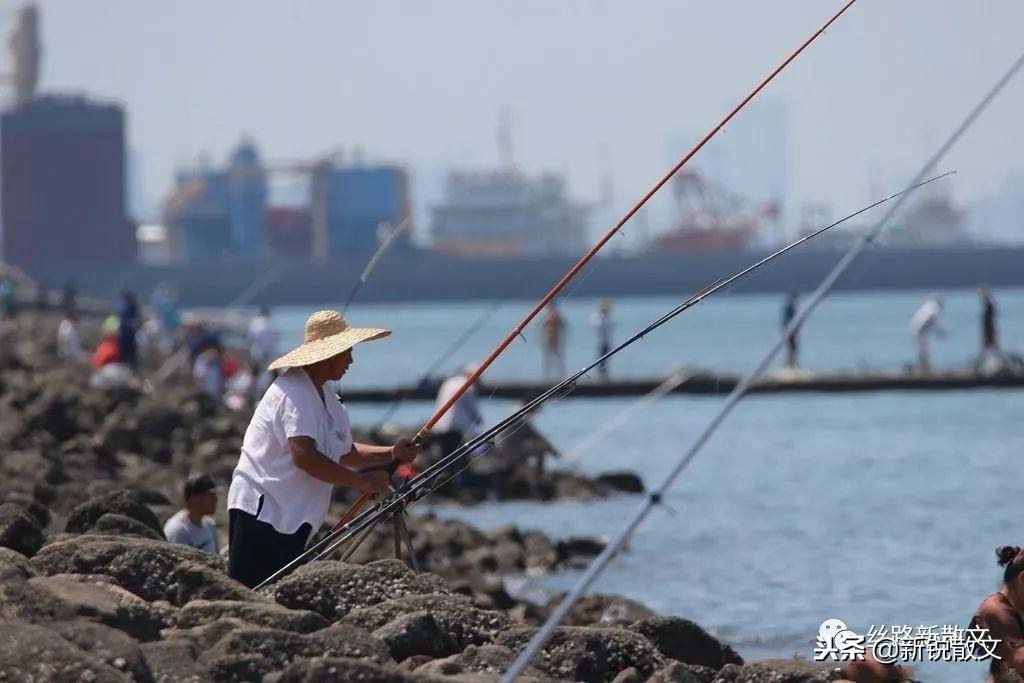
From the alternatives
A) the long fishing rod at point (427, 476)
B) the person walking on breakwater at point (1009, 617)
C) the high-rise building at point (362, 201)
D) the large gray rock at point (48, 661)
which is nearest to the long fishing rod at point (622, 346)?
the long fishing rod at point (427, 476)

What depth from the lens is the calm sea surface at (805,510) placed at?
12.6m

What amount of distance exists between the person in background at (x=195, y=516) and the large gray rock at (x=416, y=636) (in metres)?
1.90

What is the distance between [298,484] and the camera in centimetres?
615

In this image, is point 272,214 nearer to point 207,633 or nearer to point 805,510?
point 805,510

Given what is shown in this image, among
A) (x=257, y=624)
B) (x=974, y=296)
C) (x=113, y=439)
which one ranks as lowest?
(x=974, y=296)

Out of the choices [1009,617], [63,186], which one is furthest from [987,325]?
[63,186]

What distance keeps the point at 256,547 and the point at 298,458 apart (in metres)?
0.41

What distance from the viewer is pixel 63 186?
109 metres

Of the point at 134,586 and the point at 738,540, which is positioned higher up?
the point at 134,586

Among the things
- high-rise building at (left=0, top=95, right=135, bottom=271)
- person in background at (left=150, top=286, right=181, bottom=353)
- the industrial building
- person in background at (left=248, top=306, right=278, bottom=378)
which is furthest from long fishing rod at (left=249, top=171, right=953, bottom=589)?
the industrial building

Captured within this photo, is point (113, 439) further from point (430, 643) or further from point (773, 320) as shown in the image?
point (773, 320)

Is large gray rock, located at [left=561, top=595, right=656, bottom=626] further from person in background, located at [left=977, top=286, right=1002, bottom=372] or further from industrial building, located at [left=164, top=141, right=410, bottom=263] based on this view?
industrial building, located at [left=164, top=141, right=410, bottom=263]

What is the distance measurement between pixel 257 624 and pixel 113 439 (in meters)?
10.4

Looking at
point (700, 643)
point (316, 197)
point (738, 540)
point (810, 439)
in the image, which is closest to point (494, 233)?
point (316, 197)
